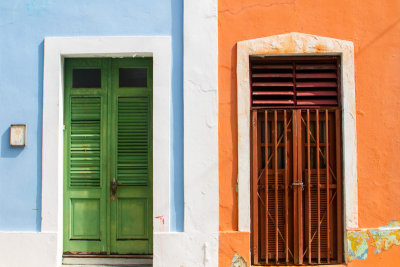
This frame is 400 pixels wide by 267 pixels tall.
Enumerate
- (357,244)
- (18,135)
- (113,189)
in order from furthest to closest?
(113,189) → (18,135) → (357,244)

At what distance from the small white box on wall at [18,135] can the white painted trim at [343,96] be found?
8.28 ft

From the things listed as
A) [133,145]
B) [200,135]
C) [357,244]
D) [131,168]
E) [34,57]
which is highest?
[34,57]

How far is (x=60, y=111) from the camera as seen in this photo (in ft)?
16.3

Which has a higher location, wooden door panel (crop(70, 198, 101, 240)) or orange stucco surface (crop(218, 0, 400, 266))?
orange stucco surface (crop(218, 0, 400, 266))

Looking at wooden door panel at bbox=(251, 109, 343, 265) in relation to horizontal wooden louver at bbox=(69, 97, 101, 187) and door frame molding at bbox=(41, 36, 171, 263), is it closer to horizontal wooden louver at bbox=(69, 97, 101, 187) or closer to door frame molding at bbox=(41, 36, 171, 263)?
door frame molding at bbox=(41, 36, 171, 263)

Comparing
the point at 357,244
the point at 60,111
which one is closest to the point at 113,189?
the point at 60,111

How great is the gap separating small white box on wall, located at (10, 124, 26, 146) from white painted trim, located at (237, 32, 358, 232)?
252 cm

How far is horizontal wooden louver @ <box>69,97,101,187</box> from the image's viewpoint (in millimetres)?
5082

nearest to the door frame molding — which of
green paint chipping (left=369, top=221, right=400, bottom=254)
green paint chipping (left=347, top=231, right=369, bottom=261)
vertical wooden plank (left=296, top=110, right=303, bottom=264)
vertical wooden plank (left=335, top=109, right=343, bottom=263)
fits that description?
vertical wooden plank (left=296, top=110, right=303, bottom=264)

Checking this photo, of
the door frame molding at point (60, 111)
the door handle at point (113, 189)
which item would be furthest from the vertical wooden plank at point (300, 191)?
the door handle at point (113, 189)

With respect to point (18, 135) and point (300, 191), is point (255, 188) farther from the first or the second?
point (18, 135)

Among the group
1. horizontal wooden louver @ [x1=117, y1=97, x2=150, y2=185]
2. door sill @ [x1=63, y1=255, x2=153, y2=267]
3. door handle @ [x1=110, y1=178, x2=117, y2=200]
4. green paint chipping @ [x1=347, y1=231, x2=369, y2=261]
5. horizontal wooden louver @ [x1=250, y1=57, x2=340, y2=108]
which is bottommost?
door sill @ [x1=63, y1=255, x2=153, y2=267]

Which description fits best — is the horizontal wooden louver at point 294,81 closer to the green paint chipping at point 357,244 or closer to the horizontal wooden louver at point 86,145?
the green paint chipping at point 357,244

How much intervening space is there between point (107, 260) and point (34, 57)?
2574 mm
